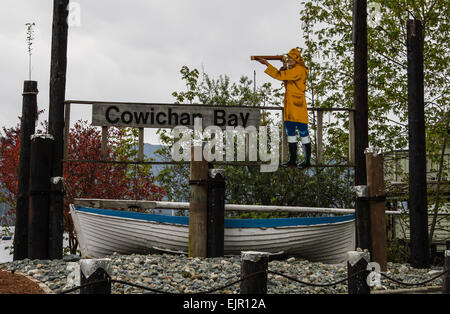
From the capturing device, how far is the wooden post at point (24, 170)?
34.2 ft

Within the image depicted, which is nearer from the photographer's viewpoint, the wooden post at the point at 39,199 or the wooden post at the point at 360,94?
the wooden post at the point at 39,199

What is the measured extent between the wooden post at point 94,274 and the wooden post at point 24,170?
607 centimetres

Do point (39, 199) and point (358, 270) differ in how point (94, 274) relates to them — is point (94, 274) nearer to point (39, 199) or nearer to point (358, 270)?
point (358, 270)

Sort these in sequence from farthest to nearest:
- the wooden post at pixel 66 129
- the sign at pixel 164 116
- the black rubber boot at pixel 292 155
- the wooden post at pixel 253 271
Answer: the black rubber boot at pixel 292 155
the sign at pixel 164 116
the wooden post at pixel 66 129
the wooden post at pixel 253 271

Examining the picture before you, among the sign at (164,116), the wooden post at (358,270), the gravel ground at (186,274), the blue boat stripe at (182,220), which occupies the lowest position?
the gravel ground at (186,274)

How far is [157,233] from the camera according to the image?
10219 mm

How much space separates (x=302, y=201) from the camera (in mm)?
18141

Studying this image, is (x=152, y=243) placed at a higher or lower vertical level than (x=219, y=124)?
lower

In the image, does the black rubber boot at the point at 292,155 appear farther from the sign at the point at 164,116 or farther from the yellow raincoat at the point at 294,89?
the sign at the point at 164,116

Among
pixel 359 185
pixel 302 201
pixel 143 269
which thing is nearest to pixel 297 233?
pixel 359 185

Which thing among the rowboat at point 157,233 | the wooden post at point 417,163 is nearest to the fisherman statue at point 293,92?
the rowboat at point 157,233

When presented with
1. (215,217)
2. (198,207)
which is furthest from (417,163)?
(198,207)

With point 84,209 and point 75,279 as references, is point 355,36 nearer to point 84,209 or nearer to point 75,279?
point 84,209

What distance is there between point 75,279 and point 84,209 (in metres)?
2.68
